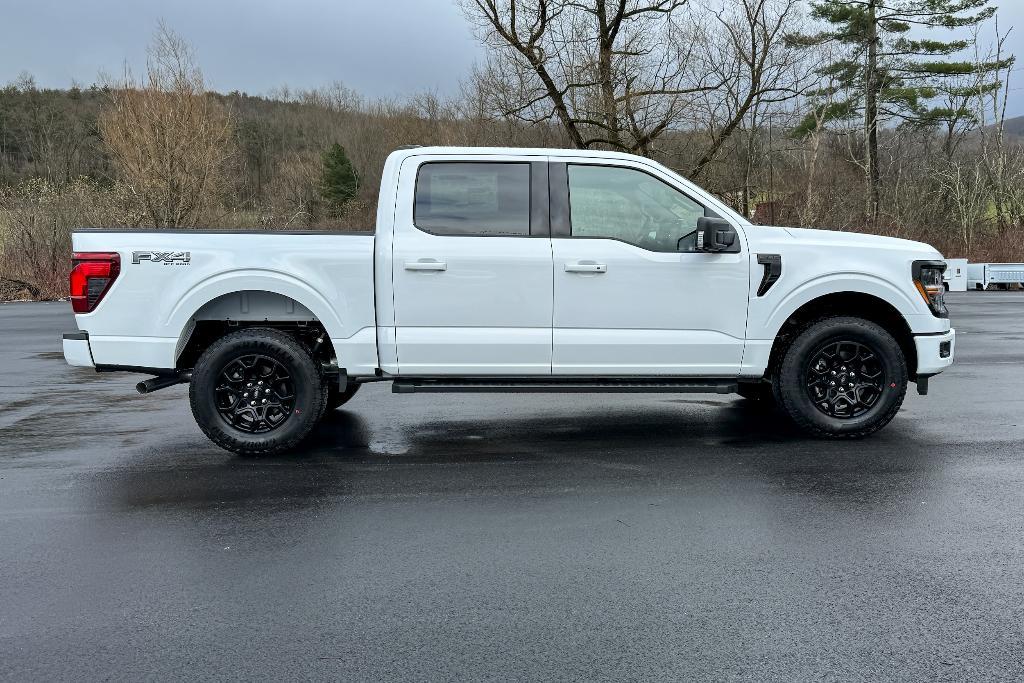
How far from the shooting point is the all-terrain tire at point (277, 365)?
242 inches

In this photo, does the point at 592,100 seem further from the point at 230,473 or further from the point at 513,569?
the point at 513,569

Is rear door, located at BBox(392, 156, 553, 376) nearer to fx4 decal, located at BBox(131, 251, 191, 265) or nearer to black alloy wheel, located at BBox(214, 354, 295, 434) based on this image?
black alloy wheel, located at BBox(214, 354, 295, 434)

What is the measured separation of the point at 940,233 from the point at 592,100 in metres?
16.8

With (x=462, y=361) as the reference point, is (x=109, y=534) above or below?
below

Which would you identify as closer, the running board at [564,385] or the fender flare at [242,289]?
the fender flare at [242,289]

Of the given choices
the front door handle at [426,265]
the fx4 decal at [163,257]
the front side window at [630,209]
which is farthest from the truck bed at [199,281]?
the front side window at [630,209]

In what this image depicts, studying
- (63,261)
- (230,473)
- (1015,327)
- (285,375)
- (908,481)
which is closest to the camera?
(908,481)

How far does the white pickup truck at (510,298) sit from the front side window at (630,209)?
0.4 inches

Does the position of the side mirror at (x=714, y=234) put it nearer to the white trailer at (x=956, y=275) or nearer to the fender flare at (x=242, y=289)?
the fender flare at (x=242, y=289)

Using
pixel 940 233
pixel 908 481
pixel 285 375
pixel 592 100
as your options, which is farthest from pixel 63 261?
pixel 940 233

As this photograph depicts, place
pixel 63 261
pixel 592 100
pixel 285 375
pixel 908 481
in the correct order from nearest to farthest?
pixel 908 481 → pixel 285 375 → pixel 592 100 → pixel 63 261

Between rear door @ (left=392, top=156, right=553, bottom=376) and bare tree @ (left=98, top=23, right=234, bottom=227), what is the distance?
2264 cm

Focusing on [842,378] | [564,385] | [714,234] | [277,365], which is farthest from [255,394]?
[842,378]

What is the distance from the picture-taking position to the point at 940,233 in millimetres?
→ 31391
